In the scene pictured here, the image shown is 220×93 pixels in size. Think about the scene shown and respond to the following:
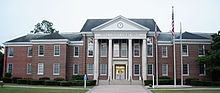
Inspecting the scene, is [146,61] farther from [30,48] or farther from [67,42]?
[30,48]

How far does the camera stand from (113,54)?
132 feet

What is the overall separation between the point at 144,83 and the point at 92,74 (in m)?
9.83

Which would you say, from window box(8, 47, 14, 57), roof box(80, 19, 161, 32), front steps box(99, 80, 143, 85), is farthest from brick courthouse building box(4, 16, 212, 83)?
window box(8, 47, 14, 57)

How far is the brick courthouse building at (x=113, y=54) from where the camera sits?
126ft

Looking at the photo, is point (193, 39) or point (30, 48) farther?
point (30, 48)

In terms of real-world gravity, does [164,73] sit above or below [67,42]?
below

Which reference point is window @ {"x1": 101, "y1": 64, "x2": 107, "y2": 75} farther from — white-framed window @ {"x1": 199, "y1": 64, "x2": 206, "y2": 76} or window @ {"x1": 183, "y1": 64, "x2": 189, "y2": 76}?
white-framed window @ {"x1": 199, "y1": 64, "x2": 206, "y2": 76}

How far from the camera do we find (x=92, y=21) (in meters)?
45.1

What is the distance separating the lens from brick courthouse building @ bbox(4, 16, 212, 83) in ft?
126

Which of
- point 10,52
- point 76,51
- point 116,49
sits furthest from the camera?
point 10,52

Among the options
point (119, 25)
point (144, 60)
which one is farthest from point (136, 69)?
point (119, 25)

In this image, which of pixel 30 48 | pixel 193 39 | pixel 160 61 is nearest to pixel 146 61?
pixel 160 61

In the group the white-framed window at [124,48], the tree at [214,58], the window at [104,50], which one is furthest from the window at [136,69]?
the tree at [214,58]

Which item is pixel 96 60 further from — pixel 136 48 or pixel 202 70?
pixel 202 70
